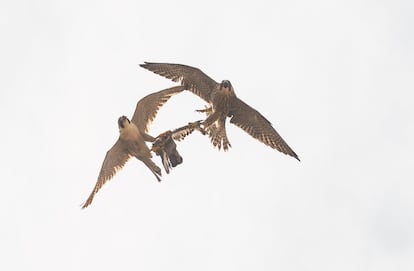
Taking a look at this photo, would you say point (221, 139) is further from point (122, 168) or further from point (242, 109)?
point (122, 168)

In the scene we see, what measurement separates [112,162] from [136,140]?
89cm

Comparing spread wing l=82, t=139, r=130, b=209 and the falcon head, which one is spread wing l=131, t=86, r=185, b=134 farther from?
the falcon head

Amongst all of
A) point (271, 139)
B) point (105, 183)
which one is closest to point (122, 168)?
point (105, 183)

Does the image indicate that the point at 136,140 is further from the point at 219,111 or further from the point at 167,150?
the point at 219,111

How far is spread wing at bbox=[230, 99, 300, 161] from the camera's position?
1975 cm

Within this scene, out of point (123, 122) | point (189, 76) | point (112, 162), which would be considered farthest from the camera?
point (189, 76)

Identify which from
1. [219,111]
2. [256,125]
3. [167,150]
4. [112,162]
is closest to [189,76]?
[219,111]

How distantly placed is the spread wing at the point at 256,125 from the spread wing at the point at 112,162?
247 centimetres

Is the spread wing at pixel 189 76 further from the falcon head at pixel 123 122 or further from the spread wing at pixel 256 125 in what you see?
the falcon head at pixel 123 122

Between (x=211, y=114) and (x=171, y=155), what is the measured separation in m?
1.40

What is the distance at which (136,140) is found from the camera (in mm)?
19062

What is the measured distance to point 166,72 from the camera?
65.0ft

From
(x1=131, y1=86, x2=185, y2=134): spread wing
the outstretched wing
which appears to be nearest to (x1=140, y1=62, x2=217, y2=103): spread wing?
(x1=131, y1=86, x2=185, y2=134): spread wing

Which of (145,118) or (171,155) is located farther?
(145,118)
